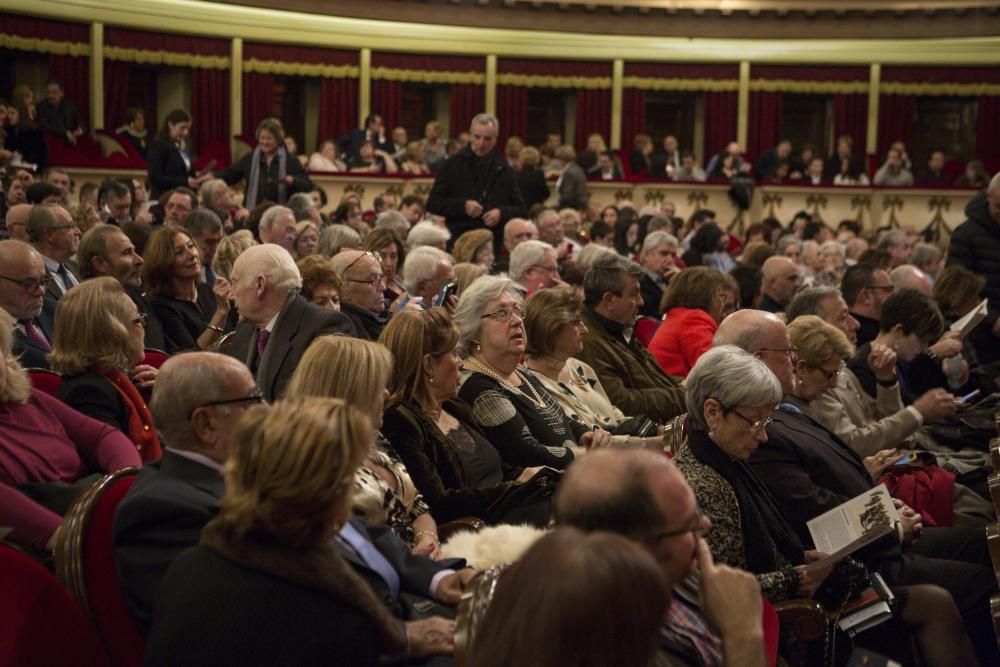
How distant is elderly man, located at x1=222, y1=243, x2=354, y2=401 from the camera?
4.00m

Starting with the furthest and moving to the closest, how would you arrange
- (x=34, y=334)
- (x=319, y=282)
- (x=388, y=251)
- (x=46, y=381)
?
(x=388, y=251), (x=319, y=282), (x=34, y=334), (x=46, y=381)

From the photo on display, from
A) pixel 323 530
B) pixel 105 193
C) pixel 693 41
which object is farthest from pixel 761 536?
pixel 693 41

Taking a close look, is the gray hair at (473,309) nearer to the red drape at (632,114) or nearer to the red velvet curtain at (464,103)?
the red velvet curtain at (464,103)

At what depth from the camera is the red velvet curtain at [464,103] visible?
643 inches

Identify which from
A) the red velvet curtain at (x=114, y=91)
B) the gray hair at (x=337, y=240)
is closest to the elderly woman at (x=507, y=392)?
the gray hair at (x=337, y=240)

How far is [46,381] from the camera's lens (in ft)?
10.6

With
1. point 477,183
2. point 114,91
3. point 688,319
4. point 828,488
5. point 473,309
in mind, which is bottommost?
point 828,488

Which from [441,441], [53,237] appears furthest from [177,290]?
[441,441]

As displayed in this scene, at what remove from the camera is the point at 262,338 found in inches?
166

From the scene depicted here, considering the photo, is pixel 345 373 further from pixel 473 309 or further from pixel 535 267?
pixel 535 267

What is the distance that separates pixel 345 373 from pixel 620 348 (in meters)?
2.35

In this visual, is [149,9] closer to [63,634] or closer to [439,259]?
[439,259]

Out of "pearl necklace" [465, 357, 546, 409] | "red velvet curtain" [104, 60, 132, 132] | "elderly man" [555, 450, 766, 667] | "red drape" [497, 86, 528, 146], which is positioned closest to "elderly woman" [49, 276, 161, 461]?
"pearl necklace" [465, 357, 546, 409]

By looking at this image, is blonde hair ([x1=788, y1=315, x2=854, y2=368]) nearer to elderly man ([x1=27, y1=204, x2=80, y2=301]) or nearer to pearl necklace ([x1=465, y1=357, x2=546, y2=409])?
pearl necklace ([x1=465, y1=357, x2=546, y2=409])
